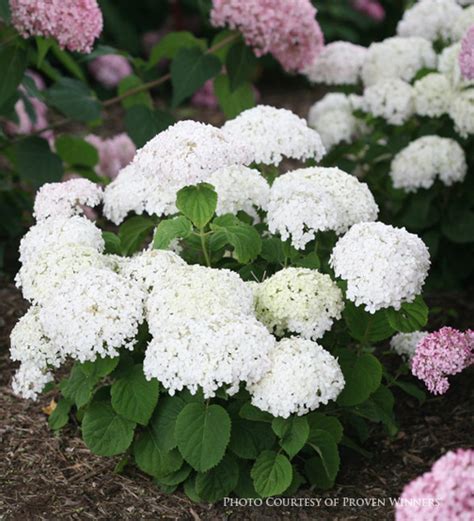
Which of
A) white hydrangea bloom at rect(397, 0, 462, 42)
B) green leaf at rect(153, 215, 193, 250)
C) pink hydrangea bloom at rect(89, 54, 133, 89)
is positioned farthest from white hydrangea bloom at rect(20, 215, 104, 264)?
pink hydrangea bloom at rect(89, 54, 133, 89)

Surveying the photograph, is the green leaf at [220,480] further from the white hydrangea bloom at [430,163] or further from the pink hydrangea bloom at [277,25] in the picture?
the pink hydrangea bloom at [277,25]

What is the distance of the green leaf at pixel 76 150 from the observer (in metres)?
4.98

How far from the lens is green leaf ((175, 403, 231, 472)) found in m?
2.70

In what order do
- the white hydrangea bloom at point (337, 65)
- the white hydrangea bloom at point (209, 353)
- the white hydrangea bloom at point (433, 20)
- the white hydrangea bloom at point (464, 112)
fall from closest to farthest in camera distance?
the white hydrangea bloom at point (209, 353)
the white hydrangea bloom at point (464, 112)
the white hydrangea bloom at point (337, 65)
the white hydrangea bloom at point (433, 20)

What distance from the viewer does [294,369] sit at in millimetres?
2656

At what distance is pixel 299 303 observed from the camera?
2.81 m

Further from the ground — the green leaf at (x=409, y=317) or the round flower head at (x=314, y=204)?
the round flower head at (x=314, y=204)

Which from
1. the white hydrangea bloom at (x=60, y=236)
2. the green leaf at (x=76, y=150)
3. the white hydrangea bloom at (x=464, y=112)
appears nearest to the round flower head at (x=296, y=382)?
the white hydrangea bloom at (x=60, y=236)

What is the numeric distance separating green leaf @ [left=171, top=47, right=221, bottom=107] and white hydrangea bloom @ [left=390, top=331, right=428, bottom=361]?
158 centimetres

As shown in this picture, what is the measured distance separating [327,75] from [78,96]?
119cm

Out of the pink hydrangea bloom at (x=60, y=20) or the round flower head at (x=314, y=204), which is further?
the pink hydrangea bloom at (x=60, y=20)

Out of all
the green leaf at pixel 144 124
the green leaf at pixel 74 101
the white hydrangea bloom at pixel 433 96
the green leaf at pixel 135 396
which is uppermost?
the white hydrangea bloom at pixel 433 96

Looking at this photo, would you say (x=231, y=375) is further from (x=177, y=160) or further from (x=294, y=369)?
(x=177, y=160)

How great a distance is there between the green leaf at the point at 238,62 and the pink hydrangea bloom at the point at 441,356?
2.13m
